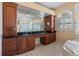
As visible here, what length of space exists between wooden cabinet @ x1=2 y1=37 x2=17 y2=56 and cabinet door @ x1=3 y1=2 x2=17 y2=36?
198 mm

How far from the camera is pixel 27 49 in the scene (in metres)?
3.33

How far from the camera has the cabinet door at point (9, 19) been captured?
2757 mm

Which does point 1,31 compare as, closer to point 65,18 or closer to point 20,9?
point 20,9

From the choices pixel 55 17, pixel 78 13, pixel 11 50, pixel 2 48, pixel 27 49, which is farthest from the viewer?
pixel 55 17

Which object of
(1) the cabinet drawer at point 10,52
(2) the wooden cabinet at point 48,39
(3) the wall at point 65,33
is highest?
(3) the wall at point 65,33

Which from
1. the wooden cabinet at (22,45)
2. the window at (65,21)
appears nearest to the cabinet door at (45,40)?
the window at (65,21)

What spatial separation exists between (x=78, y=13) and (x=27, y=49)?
8.61 feet

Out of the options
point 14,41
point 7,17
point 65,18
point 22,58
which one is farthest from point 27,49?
point 22,58

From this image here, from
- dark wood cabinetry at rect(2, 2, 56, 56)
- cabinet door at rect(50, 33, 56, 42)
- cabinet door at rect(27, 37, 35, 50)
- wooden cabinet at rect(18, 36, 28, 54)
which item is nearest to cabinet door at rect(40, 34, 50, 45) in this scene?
cabinet door at rect(50, 33, 56, 42)

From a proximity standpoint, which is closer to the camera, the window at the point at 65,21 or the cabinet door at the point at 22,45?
the cabinet door at the point at 22,45

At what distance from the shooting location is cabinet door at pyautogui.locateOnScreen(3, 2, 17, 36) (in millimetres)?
2757

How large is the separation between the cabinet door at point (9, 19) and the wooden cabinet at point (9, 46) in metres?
0.20

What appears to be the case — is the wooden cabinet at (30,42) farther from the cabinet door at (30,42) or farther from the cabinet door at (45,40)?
the cabinet door at (45,40)

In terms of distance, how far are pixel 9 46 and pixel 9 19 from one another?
692 millimetres
